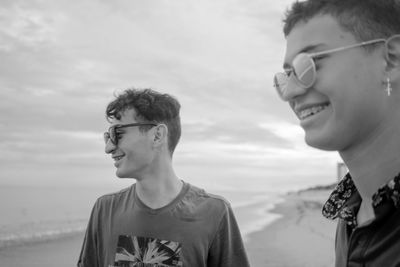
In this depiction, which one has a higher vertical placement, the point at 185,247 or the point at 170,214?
the point at 170,214

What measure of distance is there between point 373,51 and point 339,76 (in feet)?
0.70

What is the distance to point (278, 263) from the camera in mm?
11000

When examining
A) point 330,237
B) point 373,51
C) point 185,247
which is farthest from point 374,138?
point 330,237

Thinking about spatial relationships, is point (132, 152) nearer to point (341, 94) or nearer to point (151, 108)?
point (151, 108)

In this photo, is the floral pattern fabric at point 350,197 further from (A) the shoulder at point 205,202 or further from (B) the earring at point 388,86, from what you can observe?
(A) the shoulder at point 205,202

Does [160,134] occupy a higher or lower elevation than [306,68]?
higher

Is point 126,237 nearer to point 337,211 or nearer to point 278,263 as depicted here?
point 337,211

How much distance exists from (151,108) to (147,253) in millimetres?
1593

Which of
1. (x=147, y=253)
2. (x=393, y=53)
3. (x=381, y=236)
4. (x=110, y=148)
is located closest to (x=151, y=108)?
(x=110, y=148)

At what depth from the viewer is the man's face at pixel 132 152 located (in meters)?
4.23

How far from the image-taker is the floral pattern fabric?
1.93 meters

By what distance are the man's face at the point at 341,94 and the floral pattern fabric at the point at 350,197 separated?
25 centimetres

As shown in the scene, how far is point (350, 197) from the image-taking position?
8.16 ft

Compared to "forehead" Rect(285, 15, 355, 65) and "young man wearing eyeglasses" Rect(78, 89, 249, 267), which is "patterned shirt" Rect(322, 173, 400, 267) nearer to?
"forehead" Rect(285, 15, 355, 65)
